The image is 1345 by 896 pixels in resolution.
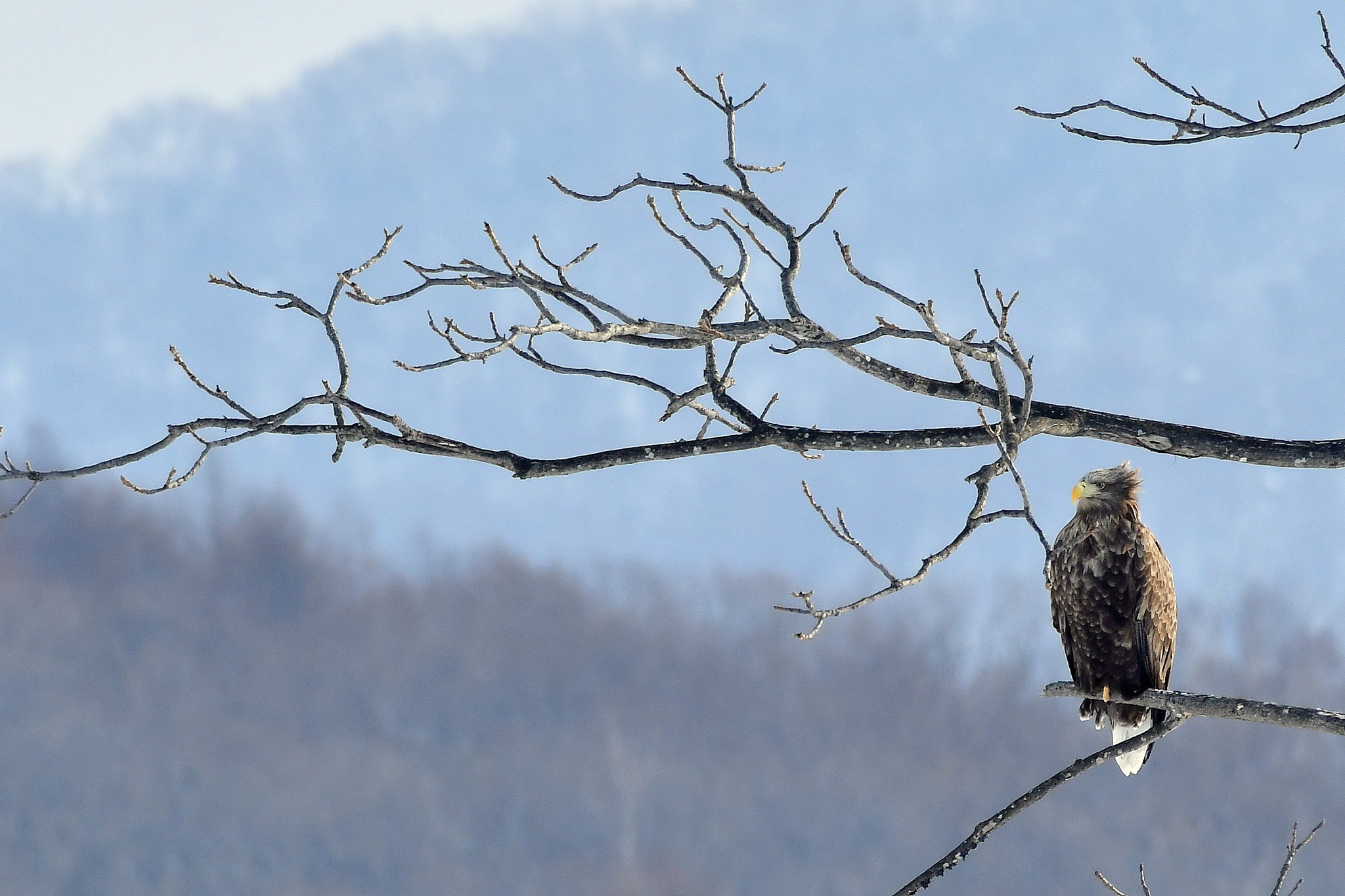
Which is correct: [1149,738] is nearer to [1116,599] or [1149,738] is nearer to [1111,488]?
[1116,599]

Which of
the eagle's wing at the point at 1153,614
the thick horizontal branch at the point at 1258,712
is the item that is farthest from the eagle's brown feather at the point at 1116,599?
the thick horizontal branch at the point at 1258,712

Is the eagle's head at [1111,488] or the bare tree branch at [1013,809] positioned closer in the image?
the bare tree branch at [1013,809]

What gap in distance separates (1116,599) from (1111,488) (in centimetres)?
51

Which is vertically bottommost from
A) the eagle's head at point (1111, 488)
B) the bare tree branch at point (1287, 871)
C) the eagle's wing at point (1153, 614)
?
the bare tree branch at point (1287, 871)

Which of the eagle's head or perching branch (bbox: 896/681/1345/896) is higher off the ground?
the eagle's head

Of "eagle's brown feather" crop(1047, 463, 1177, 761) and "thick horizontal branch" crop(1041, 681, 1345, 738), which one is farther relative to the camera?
"eagle's brown feather" crop(1047, 463, 1177, 761)

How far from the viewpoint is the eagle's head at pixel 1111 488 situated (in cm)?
484

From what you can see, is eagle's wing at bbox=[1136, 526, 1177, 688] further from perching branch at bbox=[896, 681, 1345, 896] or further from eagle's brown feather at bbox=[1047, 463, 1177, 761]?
perching branch at bbox=[896, 681, 1345, 896]

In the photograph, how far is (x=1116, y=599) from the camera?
4754 millimetres

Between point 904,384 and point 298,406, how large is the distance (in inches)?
88.0

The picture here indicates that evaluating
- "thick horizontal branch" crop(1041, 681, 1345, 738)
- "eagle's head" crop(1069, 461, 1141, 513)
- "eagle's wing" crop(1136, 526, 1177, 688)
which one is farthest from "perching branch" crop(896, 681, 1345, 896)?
"eagle's head" crop(1069, 461, 1141, 513)

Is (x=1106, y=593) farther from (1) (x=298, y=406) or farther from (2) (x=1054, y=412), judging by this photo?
(1) (x=298, y=406)

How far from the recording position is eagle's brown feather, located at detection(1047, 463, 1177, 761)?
473 centimetres

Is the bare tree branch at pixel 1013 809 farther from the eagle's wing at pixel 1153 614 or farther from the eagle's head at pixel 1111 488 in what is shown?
the eagle's head at pixel 1111 488
